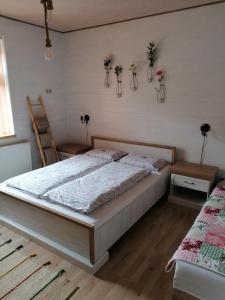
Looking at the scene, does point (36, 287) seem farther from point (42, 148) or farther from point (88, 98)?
point (88, 98)

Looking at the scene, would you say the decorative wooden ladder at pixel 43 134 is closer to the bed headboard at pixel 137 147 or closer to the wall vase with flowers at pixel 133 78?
the bed headboard at pixel 137 147

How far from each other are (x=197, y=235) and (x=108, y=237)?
76 centimetres

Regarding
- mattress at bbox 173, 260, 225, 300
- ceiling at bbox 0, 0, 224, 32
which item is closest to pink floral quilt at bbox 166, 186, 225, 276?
mattress at bbox 173, 260, 225, 300

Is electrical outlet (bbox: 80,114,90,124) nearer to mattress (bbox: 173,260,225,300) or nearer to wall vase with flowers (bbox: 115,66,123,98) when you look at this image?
wall vase with flowers (bbox: 115,66,123,98)

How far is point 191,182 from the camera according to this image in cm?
288

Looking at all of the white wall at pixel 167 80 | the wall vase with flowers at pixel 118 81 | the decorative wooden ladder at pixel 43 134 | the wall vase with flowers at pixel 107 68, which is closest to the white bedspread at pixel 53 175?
the decorative wooden ladder at pixel 43 134

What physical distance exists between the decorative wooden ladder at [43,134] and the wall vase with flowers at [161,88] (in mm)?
1816

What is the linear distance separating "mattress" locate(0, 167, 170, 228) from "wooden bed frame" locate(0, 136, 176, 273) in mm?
11

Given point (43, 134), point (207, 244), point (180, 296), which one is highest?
point (43, 134)

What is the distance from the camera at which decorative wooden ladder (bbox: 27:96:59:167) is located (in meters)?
3.61

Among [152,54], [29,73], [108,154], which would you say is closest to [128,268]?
[108,154]

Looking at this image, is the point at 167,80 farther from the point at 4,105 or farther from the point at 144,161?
the point at 4,105

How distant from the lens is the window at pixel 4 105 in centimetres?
323

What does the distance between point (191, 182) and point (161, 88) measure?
1348 millimetres
